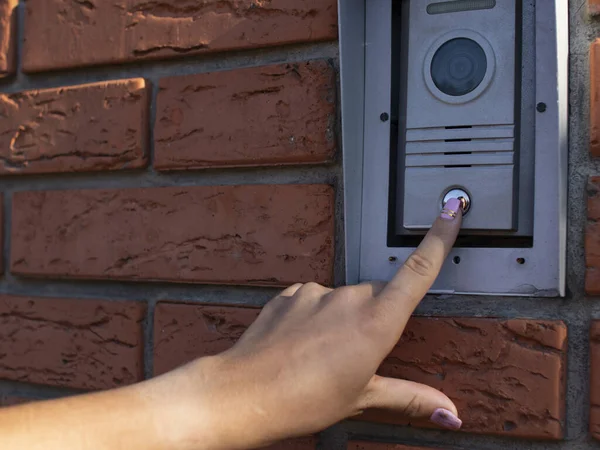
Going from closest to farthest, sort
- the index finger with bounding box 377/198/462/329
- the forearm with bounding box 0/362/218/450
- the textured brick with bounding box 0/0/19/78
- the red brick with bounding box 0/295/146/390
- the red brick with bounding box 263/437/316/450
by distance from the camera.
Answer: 1. the forearm with bounding box 0/362/218/450
2. the index finger with bounding box 377/198/462/329
3. the red brick with bounding box 263/437/316/450
4. the red brick with bounding box 0/295/146/390
5. the textured brick with bounding box 0/0/19/78

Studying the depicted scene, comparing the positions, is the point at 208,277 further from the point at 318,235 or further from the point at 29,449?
the point at 29,449

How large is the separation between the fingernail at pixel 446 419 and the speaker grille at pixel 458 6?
1.45ft

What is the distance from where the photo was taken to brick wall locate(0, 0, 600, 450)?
2.36 feet

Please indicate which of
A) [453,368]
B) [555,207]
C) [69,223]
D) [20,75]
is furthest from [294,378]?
[20,75]

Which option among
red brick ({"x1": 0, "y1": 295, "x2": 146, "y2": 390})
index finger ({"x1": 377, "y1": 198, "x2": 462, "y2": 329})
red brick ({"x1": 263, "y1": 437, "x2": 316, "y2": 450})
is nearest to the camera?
index finger ({"x1": 377, "y1": 198, "x2": 462, "y2": 329})

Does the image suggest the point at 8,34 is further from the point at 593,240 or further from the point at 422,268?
the point at 593,240

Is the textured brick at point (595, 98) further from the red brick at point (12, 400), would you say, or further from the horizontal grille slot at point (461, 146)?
the red brick at point (12, 400)

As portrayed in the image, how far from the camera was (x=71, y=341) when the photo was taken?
0.95 metres

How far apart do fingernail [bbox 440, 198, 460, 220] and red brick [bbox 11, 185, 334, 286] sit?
0.48ft

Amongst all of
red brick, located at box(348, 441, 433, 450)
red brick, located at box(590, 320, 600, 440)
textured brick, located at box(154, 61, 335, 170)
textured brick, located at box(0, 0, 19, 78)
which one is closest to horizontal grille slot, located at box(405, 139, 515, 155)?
textured brick, located at box(154, 61, 335, 170)

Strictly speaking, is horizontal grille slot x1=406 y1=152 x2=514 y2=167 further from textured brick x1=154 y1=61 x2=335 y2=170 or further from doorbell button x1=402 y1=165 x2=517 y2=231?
textured brick x1=154 y1=61 x2=335 y2=170

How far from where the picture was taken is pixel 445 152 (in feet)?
2.46

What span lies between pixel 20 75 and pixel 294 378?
0.68 metres

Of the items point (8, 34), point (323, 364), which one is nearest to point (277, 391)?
point (323, 364)
